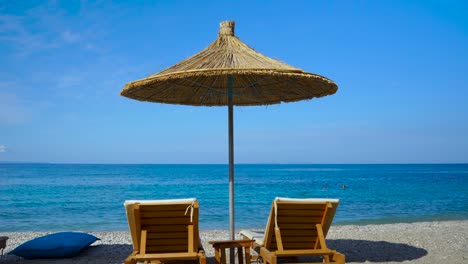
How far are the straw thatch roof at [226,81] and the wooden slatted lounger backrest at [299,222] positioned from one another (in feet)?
3.92

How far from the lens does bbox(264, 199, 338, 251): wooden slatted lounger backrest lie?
4.27 m

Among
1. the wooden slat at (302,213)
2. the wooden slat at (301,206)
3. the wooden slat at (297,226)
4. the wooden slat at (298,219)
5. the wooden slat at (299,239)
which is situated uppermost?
the wooden slat at (301,206)

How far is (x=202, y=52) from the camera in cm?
491

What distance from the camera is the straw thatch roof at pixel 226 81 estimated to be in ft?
14.0

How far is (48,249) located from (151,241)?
2.13m

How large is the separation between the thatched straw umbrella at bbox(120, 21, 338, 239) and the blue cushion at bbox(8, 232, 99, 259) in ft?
6.73

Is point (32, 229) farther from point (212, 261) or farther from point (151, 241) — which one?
point (151, 241)

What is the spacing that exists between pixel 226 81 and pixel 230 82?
50 cm

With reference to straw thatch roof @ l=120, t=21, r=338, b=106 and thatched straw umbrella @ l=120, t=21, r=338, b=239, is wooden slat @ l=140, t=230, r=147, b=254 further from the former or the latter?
straw thatch roof @ l=120, t=21, r=338, b=106

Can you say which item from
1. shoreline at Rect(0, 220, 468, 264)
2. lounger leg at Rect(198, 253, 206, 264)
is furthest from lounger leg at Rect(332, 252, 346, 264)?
shoreline at Rect(0, 220, 468, 264)

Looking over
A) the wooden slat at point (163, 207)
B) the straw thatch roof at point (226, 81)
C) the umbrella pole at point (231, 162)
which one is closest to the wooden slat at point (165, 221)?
the wooden slat at point (163, 207)

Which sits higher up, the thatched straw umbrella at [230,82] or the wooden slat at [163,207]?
the thatched straw umbrella at [230,82]

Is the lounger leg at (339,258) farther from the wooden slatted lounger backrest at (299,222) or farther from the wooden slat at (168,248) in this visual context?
the wooden slat at (168,248)

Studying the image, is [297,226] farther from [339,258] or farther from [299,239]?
[339,258]
